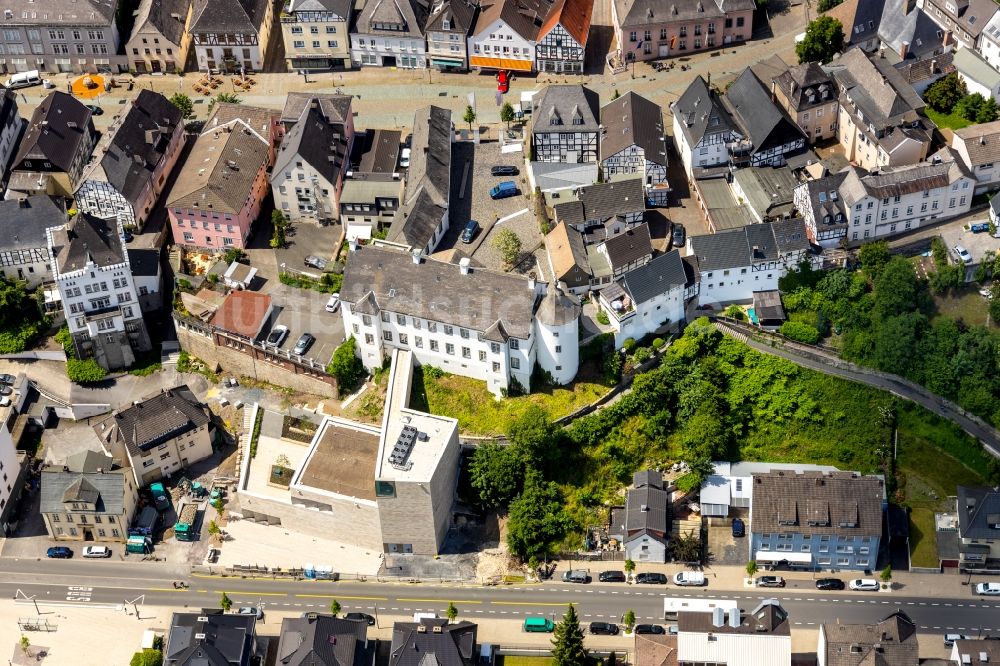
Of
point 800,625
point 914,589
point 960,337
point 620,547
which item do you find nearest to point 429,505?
point 620,547

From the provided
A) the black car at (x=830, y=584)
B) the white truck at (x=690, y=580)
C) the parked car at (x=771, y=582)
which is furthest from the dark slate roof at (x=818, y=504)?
the white truck at (x=690, y=580)

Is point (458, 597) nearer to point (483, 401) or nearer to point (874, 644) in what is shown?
point (483, 401)

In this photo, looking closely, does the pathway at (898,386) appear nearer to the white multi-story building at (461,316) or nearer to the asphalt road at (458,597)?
the asphalt road at (458,597)

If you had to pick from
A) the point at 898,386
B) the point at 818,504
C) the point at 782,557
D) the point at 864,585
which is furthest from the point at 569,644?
the point at 898,386

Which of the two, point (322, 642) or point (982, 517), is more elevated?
point (982, 517)

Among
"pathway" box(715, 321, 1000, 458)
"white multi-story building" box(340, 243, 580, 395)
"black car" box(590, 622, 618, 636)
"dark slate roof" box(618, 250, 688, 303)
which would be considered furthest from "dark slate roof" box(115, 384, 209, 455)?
"pathway" box(715, 321, 1000, 458)
